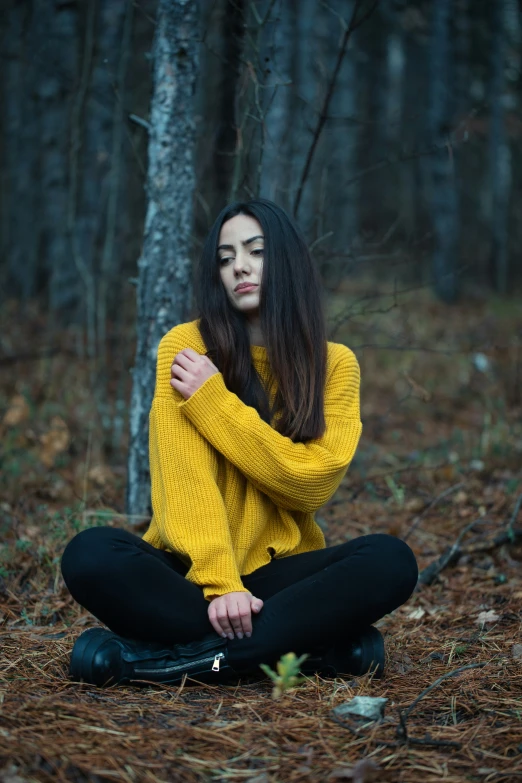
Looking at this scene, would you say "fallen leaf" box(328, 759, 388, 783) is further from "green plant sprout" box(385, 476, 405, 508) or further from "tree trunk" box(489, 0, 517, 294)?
"tree trunk" box(489, 0, 517, 294)

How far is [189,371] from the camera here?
2.57 metres

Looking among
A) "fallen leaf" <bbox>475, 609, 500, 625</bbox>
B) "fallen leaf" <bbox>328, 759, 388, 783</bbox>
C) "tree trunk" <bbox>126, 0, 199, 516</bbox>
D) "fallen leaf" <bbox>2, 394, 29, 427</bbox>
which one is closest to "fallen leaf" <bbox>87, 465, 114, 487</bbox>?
"fallen leaf" <bbox>2, 394, 29, 427</bbox>

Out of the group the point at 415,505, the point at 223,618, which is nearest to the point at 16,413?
the point at 415,505

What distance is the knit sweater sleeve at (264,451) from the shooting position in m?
2.49

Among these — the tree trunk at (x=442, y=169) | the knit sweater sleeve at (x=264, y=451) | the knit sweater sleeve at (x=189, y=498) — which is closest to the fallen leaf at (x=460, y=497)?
the knit sweater sleeve at (x=264, y=451)

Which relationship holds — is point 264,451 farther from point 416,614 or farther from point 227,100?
point 227,100

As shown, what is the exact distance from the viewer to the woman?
7.68ft

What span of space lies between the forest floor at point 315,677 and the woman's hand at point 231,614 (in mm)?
172

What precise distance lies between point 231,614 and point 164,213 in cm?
191

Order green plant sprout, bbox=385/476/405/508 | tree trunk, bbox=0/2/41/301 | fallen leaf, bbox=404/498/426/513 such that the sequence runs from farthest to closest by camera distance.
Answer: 1. tree trunk, bbox=0/2/41/301
2. fallen leaf, bbox=404/498/426/513
3. green plant sprout, bbox=385/476/405/508

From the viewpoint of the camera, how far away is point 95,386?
5.21 m

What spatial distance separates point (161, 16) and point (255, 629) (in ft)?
8.71

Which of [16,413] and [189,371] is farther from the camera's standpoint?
[16,413]

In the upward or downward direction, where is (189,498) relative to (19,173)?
downward
